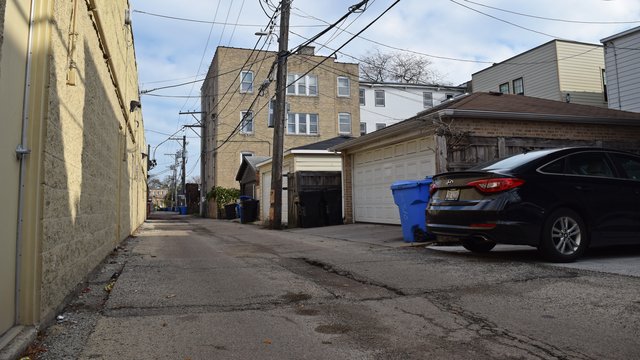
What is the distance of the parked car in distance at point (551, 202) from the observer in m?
6.40

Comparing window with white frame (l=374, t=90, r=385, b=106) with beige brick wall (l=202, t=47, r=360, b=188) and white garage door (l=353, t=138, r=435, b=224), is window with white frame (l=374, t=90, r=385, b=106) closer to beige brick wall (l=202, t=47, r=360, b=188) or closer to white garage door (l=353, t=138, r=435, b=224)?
beige brick wall (l=202, t=47, r=360, b=188)

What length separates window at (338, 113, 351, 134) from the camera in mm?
38250

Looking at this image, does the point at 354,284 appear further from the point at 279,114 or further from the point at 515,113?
the point at 279,114

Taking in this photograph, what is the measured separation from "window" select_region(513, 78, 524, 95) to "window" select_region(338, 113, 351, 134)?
48.8 feet

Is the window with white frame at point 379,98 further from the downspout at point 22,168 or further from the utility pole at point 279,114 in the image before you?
the downspout at point 22,168

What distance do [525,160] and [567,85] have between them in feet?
64.3

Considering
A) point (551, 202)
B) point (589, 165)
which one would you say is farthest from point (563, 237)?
point (589, 165)

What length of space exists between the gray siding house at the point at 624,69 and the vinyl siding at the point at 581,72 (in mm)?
5464

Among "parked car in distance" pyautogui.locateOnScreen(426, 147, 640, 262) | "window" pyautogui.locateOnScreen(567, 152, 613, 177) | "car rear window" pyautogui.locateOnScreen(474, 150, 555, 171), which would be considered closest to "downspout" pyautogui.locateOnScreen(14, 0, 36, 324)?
"parked car in distance" pyautogui.locateOnScreen(426, 147, 640, 262)

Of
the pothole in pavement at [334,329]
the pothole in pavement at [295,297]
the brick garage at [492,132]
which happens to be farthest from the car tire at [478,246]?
the pothole in pavement at [334,329]

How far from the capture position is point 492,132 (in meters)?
10.6

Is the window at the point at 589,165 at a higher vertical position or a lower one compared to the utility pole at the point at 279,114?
lower

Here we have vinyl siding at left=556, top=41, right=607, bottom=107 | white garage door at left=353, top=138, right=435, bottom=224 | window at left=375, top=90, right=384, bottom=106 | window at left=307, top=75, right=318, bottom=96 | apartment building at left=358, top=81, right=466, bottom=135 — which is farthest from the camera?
window at left=375, top=90, right=384, bottom=106

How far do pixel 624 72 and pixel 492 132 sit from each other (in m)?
10.3
